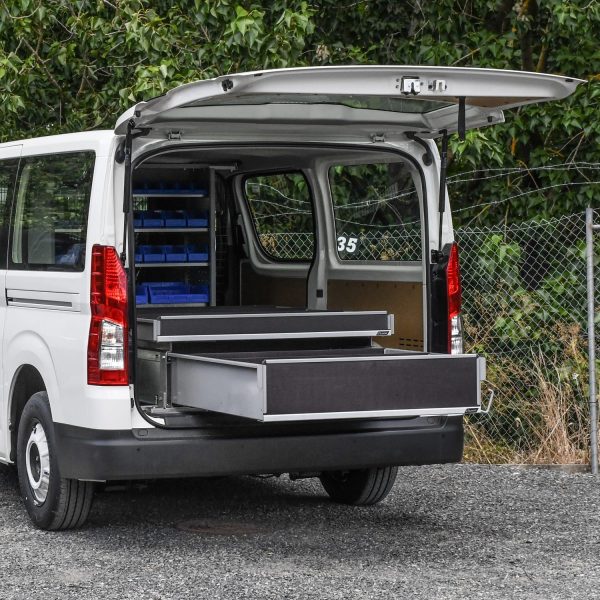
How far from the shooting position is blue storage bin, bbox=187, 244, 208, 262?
8836 millimetres

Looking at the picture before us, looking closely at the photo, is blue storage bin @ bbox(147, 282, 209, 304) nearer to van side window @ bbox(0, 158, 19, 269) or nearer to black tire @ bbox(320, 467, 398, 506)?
van side window @ bbox(0, 158, 19, 269)

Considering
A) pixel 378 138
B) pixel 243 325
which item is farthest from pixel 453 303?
pixel 243 325

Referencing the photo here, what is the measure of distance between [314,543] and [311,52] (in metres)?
6.18

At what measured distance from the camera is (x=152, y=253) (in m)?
8.70

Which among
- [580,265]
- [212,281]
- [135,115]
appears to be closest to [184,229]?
[212,281]

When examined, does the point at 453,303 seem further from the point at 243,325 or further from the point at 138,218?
the point at 138,218

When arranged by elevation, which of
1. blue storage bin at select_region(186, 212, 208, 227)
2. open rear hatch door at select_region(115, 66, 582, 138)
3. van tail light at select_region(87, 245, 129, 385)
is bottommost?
van tail light at select_region(87, 245, 129, 385)

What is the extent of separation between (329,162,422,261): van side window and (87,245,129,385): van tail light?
190 cm

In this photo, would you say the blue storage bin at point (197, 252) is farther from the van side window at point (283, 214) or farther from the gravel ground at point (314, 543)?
the gravel ground at point (314, 543)

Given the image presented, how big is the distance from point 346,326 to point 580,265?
13.6 ft

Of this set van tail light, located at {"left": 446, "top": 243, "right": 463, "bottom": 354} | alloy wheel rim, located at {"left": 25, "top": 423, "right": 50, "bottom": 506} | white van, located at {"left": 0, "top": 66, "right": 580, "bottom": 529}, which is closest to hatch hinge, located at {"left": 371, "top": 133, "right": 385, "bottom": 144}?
white van, located at {"left": 0, "top": 66, "right": 580, "bottom": 529}

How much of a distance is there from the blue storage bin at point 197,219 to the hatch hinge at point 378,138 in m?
2.04

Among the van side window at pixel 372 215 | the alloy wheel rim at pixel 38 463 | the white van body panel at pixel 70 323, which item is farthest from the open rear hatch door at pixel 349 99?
the alloy wheel rim at pixel 38 463

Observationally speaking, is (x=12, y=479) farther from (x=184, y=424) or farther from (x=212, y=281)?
(x=184, y=424)
